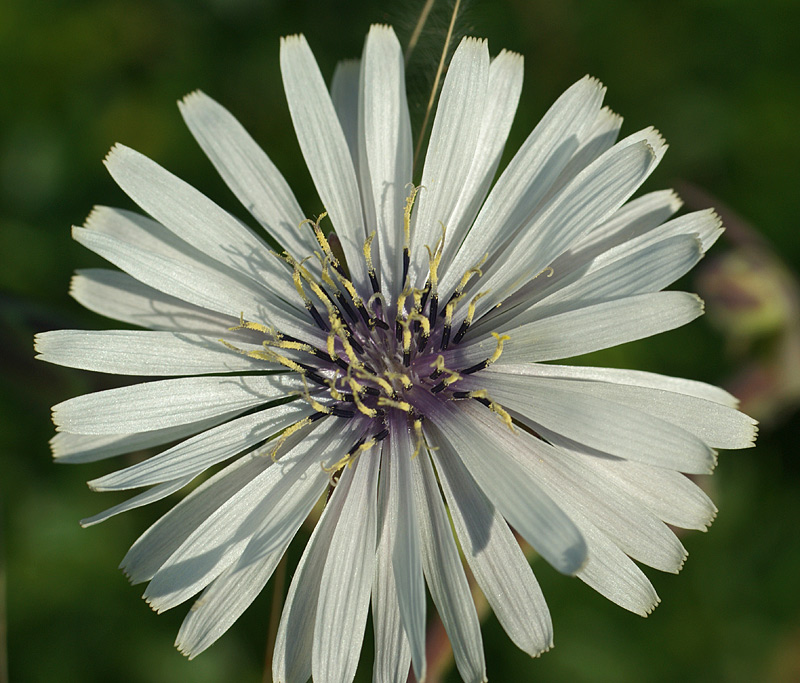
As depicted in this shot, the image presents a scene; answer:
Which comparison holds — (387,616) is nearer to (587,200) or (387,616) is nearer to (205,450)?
(205,450)

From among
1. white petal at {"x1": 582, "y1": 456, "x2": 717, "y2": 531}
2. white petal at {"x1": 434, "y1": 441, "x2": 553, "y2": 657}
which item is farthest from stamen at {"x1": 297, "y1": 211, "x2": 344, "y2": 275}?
white petal at {"x1": 582, "y1": 456, "x2": 717, "y2": 531}

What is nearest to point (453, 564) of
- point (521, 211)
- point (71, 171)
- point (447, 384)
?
point (447, 384)

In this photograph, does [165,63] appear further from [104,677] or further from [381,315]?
[104,677]

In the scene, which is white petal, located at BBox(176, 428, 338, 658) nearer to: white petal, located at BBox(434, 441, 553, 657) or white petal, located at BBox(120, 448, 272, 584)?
white petal, located at BBox(120, 448, 272, 584)

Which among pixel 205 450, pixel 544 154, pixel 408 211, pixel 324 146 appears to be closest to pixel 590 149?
pixel 544 154

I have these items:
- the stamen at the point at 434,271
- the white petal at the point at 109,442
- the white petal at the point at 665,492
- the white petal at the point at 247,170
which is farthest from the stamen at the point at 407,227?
the white petal at the point at 665,492
